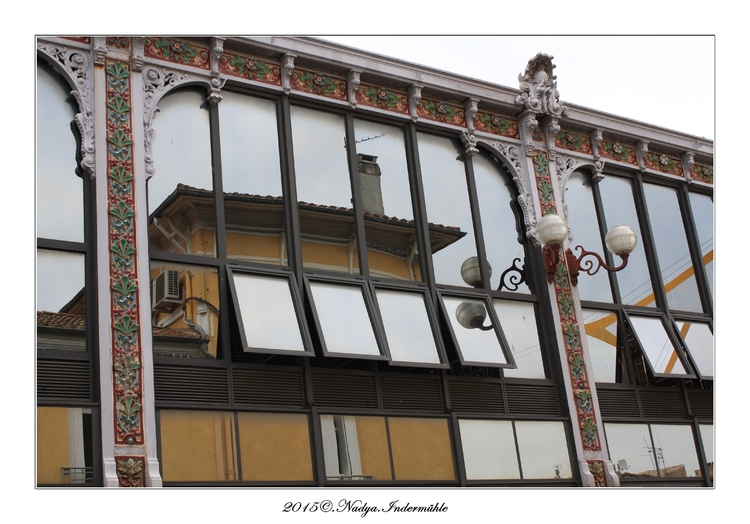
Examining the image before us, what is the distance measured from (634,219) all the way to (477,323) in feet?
14.7

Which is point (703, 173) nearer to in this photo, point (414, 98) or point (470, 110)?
point (470, 110)

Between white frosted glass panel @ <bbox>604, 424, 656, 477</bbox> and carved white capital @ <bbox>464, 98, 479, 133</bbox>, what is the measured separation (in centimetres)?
513

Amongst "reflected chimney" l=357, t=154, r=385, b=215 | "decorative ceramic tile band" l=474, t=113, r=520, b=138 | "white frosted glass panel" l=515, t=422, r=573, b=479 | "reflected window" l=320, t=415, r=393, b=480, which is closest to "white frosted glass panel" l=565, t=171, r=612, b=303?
"decorative ceramic tile band" l=474, t=113, r=520, b=138

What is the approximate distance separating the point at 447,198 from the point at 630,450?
473cm

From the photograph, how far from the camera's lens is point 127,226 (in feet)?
42.3

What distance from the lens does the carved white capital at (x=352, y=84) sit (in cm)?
1560

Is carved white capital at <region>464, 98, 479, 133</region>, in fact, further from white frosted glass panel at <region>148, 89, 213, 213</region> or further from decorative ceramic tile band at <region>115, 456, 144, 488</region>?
decorative ceramic tile band at <region>115, 456, 144, 488</region>

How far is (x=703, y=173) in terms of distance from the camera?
762 inches

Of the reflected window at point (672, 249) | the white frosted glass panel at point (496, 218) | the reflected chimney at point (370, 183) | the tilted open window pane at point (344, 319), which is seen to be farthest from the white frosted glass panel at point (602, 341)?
the tilted open window pane at point (344, 319)

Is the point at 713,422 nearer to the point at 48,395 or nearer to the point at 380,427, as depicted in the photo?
the point at 380,427

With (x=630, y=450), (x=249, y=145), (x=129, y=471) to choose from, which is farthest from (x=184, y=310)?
(x=630, y=450)

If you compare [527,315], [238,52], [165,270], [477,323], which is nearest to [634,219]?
[527,315]

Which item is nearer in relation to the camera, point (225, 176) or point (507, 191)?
point (225, 176)

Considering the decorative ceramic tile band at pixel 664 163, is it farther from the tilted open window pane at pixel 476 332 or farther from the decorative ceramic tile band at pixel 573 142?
the tilted open window pane at pixel 476 332
